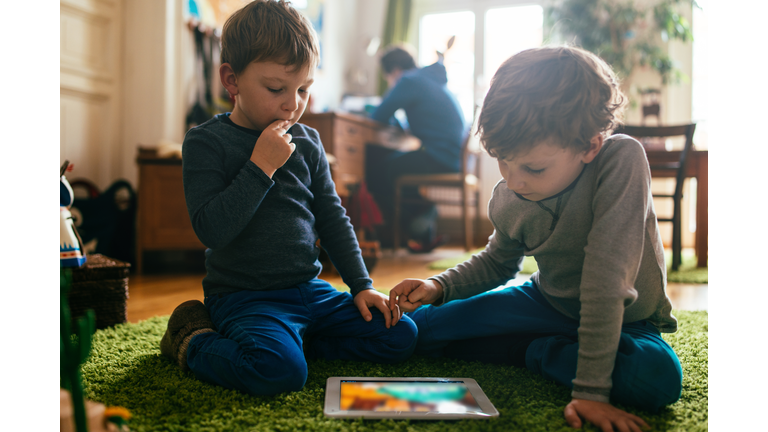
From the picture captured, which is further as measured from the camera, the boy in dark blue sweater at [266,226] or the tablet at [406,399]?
the boy in dark blue sweater at [266,226]

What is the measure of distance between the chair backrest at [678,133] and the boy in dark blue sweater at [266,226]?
165cm

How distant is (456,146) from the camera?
2.72m

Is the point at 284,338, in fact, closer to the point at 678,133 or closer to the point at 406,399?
the point at 406,399

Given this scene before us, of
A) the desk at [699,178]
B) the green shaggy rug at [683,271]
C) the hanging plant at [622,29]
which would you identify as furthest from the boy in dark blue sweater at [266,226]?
the hanging plant at [622,29]

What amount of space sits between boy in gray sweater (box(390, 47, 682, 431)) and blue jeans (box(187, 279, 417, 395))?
8 cm

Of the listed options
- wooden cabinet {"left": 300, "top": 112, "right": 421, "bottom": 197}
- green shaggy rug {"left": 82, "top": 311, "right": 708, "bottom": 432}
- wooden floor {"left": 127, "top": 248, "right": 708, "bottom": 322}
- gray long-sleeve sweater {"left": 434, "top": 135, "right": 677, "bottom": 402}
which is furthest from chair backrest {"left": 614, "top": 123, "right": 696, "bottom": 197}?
gray long-sleeve sweater {"left": 434, "top": 135, "right": 677, "bottom": 402}

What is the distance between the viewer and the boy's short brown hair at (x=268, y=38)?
2.64ft

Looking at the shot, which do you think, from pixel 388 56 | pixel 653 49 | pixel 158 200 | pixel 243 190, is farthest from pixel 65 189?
pixel 653 49

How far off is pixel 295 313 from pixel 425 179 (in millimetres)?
1933

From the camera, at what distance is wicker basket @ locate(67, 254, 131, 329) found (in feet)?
3.49

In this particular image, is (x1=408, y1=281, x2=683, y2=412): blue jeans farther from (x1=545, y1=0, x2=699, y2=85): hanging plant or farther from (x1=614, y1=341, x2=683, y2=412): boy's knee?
(x1=545, y1=0, x2=699, y2=85): hanging plant

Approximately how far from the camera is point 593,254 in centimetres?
62

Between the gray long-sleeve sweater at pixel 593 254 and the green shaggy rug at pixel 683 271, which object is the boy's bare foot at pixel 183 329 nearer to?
the gray long-sleeve sweater at pixel 593 254
